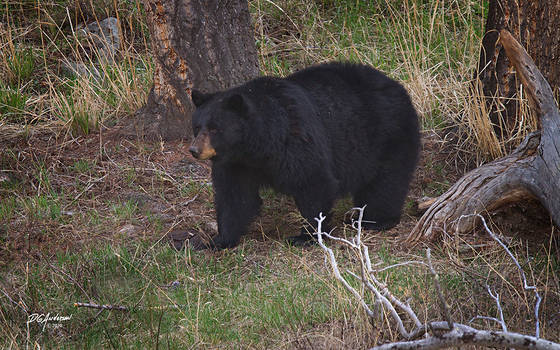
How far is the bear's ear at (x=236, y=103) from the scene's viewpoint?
482 cm

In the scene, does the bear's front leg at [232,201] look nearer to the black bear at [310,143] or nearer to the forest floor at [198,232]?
the black bear at [310,143]

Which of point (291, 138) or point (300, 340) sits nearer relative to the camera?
point (300, 340)

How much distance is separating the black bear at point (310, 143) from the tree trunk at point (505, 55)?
83 centimetres

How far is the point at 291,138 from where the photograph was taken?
16.6ft

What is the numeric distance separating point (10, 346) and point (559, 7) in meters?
4.44

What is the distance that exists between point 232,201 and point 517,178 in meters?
1.99

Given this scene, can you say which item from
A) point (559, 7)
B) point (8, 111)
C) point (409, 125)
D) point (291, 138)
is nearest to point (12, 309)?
point (291, 138)

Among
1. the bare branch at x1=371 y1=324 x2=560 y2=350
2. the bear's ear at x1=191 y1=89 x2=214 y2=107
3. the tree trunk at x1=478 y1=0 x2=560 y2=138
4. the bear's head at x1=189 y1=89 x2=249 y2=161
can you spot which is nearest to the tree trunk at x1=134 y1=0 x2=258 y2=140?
the bear's ear at x1=191 y1=89 x2=214 y2=107

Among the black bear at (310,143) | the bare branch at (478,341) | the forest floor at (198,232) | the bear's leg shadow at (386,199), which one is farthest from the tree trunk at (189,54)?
the bare branch at (478,341)

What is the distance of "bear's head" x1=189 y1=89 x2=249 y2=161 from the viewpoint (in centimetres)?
483

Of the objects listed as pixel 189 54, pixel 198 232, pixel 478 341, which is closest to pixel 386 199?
pixel 198 232

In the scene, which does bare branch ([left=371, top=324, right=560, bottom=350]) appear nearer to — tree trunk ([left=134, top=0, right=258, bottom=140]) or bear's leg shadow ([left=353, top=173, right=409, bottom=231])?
bear's leg shadow ([left=353, top=173, right=409, bottom=231])

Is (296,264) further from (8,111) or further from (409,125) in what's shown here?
(8,111)

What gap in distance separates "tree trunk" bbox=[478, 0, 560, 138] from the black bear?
832 millimetres
